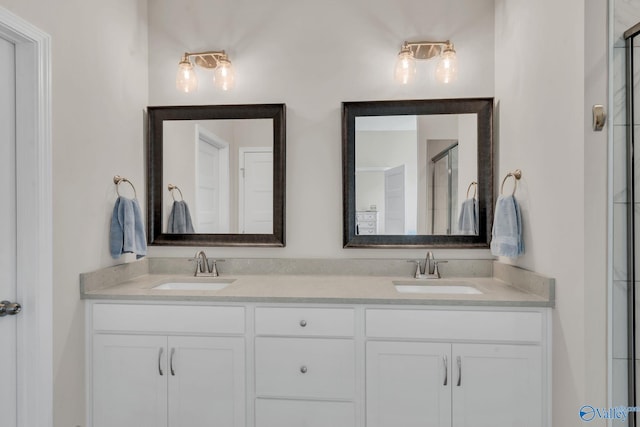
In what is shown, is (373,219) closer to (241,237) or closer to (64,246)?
(241,237)

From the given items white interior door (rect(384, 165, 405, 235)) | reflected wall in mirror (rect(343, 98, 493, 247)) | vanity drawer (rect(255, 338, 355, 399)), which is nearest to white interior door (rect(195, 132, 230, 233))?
reflected wall in mirror (rect(343, 98, 493, 247))

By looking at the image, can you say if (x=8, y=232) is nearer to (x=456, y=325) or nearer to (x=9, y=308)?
(x=9, y=308)

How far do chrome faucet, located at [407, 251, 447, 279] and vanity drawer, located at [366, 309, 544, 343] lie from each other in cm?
49

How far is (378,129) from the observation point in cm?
225

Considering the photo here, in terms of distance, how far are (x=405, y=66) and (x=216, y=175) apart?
1319 millimetres

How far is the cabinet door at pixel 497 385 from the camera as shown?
1.64 m

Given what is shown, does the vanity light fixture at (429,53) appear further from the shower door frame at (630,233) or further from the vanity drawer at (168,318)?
the vanity drawer at (168,318)

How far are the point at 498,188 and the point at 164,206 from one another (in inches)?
80.8

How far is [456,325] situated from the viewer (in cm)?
168

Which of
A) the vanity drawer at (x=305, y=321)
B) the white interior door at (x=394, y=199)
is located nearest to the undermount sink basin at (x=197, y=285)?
the vanity drawer at (x=305, y=321)

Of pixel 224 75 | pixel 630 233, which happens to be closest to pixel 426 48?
pixel 224 75

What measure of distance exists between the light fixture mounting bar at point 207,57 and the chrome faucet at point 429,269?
1.74 meters

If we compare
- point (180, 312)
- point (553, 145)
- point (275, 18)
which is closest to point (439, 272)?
point (553, 145)

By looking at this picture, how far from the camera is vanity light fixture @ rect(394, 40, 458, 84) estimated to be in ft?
7.09
